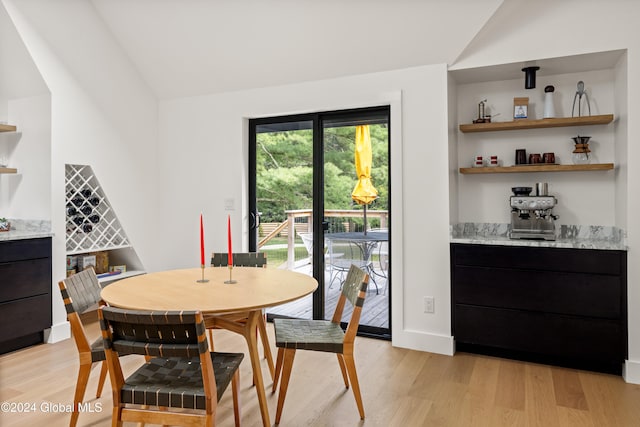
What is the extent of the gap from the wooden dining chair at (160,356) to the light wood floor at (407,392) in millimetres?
668

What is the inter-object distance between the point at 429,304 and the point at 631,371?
1.30 meters

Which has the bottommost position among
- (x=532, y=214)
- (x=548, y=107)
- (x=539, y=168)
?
(x=532, y=214)

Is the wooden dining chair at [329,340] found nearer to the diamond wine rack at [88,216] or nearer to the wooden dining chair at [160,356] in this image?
the wooden dining chair at [160,356]

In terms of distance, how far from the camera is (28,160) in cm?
359

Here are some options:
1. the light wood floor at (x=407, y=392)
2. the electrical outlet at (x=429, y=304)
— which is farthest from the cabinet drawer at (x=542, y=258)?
the light wood floor at (x=407, y=392)

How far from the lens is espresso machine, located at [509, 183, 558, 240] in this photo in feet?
10.2

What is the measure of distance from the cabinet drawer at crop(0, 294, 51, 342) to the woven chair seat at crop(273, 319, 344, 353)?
2.08 metres

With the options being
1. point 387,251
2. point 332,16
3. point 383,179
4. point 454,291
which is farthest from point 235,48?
point 454,291

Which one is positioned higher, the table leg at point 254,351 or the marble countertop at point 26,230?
the marble countertop at point 26,230

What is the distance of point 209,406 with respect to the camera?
5.22 ft

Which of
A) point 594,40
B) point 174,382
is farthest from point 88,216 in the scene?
point 594,40

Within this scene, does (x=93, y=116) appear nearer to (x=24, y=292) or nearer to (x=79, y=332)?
(x=24, y=292)

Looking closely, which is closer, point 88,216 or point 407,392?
point 407,392

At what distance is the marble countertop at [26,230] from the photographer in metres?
3.18
